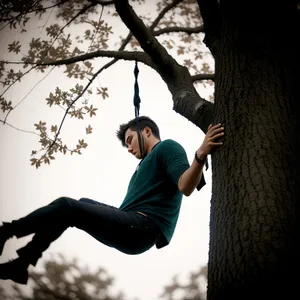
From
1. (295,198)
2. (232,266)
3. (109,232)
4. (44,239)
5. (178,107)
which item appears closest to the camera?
(232,266)

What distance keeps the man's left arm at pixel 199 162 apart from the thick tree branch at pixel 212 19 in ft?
3.70

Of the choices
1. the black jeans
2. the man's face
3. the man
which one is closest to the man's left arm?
the man

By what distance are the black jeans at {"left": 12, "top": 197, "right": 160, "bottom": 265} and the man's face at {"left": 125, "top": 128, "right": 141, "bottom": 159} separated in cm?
77

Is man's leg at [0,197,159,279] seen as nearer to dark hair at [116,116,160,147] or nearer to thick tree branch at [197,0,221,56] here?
dark hair at [116,116,160,147]

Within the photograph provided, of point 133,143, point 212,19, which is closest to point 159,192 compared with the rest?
point 133,143

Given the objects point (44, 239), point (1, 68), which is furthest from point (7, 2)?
point (44, 239)

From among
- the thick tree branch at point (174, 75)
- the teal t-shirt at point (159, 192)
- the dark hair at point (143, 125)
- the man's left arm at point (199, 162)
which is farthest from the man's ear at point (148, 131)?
the man's left arm at point (199, 162)

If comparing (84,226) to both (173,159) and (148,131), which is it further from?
(148,131)

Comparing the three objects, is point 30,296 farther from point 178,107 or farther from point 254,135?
point 254,135

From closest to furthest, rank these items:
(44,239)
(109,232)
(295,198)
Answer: (295,198), (44,239), (109,232)

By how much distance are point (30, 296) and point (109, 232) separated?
8916mm

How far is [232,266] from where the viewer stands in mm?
1446

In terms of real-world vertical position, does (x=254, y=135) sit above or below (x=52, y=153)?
below

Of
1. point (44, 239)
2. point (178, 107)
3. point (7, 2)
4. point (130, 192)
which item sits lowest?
point (44, 239)
